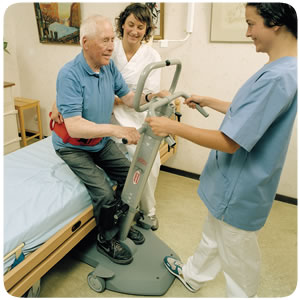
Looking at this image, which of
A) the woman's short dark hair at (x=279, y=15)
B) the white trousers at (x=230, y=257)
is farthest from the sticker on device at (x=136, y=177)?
the woman's short dark hair at (x=279, y=15)

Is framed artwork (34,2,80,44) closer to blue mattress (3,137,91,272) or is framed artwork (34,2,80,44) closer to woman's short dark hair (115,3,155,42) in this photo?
woman's short dark hair (115,3,155,42)

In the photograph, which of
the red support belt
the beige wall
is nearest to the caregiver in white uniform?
the red support belt

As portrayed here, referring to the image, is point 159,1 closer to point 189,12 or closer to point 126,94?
point 189,12

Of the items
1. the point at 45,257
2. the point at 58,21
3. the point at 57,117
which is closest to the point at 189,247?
the point at 45,257

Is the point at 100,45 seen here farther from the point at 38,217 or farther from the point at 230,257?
the point at 230,257

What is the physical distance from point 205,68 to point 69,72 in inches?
53.4

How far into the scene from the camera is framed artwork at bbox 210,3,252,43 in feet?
7.14

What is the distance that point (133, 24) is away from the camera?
180 cm

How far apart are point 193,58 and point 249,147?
1.65 meters

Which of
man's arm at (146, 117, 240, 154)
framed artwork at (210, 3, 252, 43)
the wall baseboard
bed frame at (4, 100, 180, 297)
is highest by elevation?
framed artwork at (210, 3, 252, 43)

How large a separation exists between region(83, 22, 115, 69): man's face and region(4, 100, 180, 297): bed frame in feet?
2.05

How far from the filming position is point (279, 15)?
93 cm

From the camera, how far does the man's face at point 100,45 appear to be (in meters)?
1.47

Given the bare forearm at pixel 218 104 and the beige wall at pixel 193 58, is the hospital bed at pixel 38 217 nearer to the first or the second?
the bare forearm at pixel 218 104
